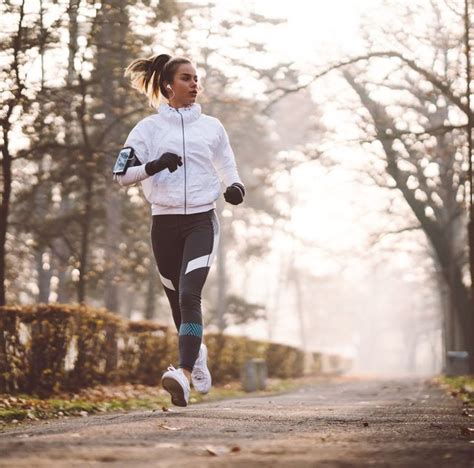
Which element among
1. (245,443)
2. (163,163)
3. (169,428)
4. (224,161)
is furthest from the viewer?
(224,161)

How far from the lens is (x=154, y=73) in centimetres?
672

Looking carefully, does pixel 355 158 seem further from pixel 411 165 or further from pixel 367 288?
pixel 367 288

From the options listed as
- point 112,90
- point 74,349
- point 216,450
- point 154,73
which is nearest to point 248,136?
point 112,90

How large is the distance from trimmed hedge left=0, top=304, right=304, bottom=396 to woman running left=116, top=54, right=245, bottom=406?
13.0ft

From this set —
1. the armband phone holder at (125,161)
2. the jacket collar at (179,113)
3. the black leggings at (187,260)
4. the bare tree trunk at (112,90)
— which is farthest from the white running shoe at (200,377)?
the bare tree trunk at (112,90)

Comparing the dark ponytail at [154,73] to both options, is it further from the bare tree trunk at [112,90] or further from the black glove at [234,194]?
the bare tree trunk at [112,90]

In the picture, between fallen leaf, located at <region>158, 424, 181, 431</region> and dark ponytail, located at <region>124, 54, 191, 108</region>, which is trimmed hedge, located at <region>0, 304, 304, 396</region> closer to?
dark ponytail, located at <region>124, 54, 191, 108</region>

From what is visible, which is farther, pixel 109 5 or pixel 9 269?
pixel 9 269

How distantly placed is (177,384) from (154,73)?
2.23 meters

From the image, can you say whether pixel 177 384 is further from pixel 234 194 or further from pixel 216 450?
pixel 216 450

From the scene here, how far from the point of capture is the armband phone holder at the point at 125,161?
20.6 feet

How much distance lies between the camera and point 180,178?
639 cm

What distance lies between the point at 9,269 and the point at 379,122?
9088 millimetres

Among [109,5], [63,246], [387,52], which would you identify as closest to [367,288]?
[63,246]
